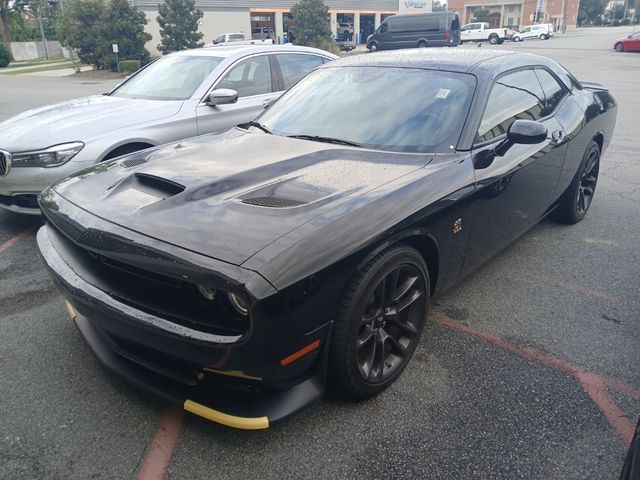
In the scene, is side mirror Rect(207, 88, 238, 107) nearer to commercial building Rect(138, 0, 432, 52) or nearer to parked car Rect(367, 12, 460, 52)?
parked car Rect(367, 12, 460, 52)

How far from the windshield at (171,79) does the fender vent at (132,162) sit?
2.31m

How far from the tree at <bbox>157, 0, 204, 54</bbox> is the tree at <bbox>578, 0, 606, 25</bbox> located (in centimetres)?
9558

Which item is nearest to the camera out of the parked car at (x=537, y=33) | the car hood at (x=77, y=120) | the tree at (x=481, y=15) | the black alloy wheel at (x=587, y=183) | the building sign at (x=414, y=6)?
the car hood at (x=77, y=120)

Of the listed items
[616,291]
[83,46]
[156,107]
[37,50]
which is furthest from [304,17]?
[616,291]

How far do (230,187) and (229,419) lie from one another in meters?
1.08

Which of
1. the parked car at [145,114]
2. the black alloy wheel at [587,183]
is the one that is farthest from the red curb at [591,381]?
the parked car at [145,114]

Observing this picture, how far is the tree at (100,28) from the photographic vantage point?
82.9ft

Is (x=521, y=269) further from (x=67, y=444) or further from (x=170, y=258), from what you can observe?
(x=67, y=444)

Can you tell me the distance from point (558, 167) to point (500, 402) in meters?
2.19

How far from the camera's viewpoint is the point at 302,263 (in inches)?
77.9

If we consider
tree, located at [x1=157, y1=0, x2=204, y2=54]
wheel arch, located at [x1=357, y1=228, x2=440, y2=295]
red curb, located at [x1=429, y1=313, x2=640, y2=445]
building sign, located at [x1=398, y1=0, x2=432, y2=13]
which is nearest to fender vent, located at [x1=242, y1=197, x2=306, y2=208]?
wheel arch, located at [x1=357, y1=228, x2=440, y2=295]

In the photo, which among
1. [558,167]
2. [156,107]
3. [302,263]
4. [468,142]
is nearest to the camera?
[302,263]

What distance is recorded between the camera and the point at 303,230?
209cm

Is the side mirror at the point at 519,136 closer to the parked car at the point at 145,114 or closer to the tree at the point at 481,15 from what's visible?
the parked car at the point at 145,114
